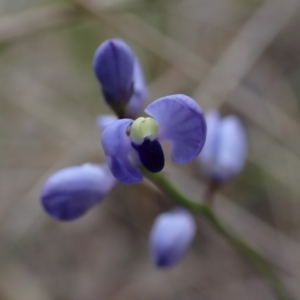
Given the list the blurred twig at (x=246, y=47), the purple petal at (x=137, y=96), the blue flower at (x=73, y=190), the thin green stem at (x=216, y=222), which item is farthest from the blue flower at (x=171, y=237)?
the blurred twig at (x=246, y=47)

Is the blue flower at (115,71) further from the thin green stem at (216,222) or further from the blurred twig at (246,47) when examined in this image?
the blurred twig at (246,47)

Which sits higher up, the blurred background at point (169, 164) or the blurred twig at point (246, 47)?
the blurred twig at point (246, 47)

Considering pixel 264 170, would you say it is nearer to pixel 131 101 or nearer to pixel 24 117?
pixel 24 117

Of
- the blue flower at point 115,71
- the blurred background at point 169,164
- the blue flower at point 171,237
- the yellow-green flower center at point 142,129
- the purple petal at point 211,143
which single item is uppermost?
the yellow-green flower center at point 142,129

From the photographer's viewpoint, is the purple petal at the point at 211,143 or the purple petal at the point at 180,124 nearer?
the purple petal at the point at 180,124

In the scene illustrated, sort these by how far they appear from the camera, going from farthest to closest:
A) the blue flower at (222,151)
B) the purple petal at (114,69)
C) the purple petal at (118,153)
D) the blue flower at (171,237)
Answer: the blue flower at (222,151), the blue flower at (171,237), the purple petal at (114,69), the purple petal at (118,153)

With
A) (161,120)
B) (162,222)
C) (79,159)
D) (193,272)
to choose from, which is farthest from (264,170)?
(161,120)

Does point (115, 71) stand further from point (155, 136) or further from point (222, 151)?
point (222, 151)

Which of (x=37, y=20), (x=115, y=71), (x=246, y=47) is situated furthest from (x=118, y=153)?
(x=246, y=47)
